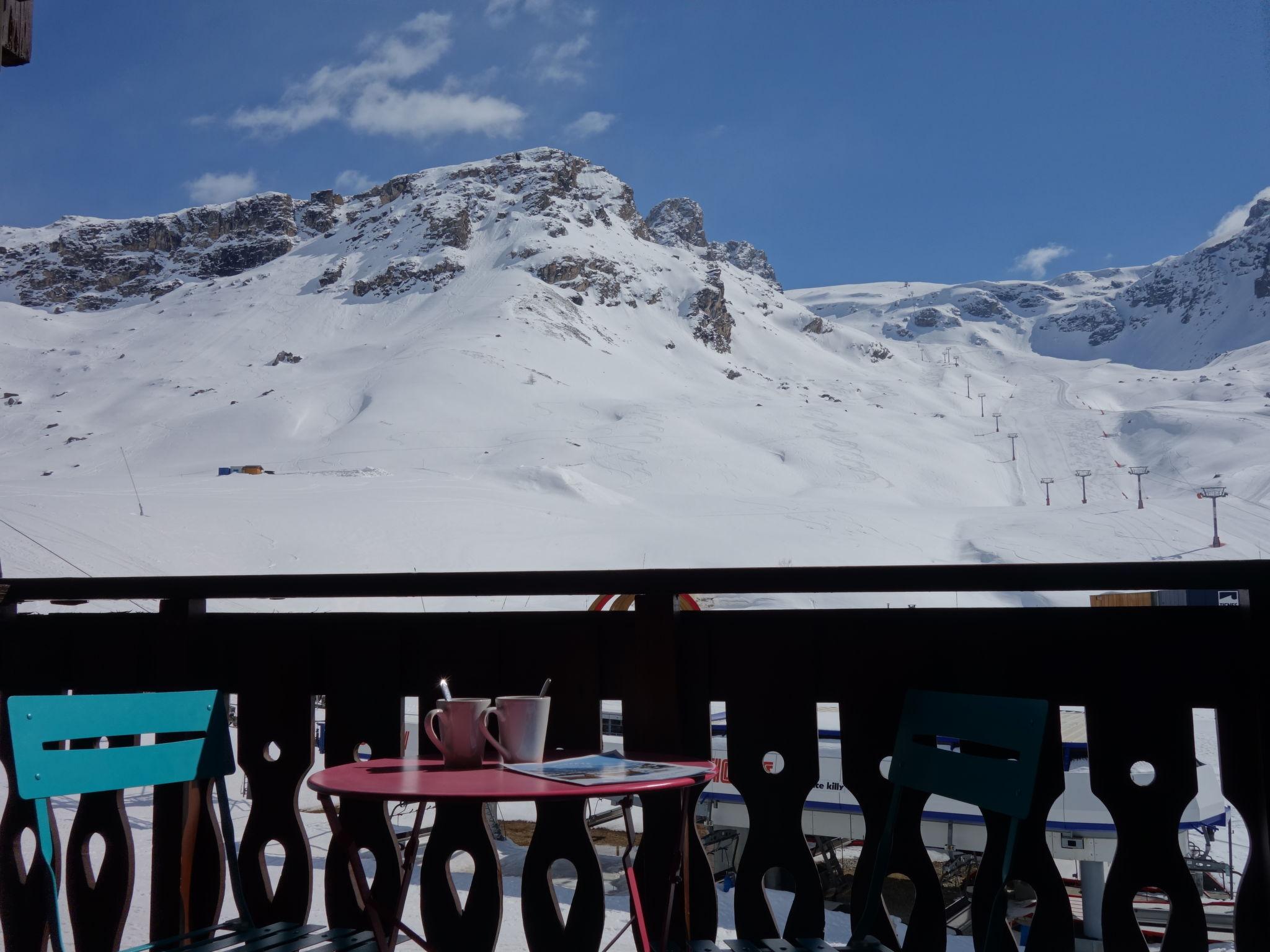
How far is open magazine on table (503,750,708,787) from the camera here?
1.48 meters

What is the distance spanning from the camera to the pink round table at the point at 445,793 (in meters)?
1.38

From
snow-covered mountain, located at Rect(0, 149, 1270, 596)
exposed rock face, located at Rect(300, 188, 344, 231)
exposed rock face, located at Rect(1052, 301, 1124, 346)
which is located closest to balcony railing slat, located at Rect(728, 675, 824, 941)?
snow-covered mountain, located at Rect(0, 149, 1270, 596)

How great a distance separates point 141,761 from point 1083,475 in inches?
2102

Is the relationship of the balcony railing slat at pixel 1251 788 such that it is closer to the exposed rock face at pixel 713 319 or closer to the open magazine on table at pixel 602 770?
the open magazine on table at pixel 602 770

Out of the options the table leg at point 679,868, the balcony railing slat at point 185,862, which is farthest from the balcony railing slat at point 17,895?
the table leg at point 679,868

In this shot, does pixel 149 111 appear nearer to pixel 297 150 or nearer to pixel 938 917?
pixel 297 150

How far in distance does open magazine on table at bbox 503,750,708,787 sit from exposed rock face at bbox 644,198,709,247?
154478mm

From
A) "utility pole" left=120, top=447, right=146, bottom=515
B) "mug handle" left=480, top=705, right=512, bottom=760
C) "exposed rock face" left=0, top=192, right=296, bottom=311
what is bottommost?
"mug handle" left=480, top=705, right=512, bottom=760

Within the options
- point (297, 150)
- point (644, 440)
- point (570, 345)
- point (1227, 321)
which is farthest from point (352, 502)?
point (1227, 321)

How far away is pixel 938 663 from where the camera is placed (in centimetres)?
181

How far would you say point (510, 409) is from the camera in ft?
183

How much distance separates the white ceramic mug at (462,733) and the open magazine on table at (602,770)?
0.06 meters

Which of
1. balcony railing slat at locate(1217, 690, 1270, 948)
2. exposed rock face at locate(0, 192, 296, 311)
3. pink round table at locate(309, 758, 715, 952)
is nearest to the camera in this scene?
pink round table at locate(309, 758, 715, 952)

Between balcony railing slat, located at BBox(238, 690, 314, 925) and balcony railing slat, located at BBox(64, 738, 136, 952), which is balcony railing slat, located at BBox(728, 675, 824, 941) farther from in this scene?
balcony railing slat, located at BBox(64, 738, 136, 952)
